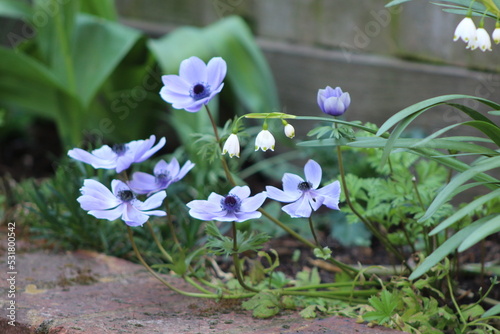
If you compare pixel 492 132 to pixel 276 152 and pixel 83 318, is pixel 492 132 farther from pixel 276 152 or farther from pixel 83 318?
pixel 276 152

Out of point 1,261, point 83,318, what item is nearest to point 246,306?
point 83,318

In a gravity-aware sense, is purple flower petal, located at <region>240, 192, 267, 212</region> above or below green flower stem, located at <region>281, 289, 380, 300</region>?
above

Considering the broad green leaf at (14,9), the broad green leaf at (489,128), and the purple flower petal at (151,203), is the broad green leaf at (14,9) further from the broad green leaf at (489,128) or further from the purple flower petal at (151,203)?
the broad green leaf at (489,128)

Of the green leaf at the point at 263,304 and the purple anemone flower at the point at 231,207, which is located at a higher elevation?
the purple anemone flower at the point at 231,207

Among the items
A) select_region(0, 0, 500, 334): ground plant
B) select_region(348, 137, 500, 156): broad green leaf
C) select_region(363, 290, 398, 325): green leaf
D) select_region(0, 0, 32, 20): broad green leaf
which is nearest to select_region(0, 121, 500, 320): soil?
select_region(0, 0, 500, 334): ground plant

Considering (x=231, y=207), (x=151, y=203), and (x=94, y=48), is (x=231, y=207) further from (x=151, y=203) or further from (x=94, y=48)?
(x=94, y=48)

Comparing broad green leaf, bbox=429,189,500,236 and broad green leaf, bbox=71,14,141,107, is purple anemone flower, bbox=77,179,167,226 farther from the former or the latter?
broad green leaf, bbox=71,14,141,107

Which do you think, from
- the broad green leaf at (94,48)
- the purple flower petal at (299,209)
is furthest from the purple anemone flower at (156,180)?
A: the broad green leaf at (94,48)
